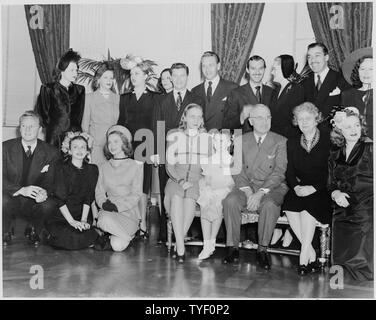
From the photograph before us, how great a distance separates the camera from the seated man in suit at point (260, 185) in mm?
3195

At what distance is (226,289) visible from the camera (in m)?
2.72

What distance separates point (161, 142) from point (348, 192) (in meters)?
1.69

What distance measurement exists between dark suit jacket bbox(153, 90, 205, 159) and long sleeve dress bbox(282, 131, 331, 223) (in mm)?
1000

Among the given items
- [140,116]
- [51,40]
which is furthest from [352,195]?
[51,40]

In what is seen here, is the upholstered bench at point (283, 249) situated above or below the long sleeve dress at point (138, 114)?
below

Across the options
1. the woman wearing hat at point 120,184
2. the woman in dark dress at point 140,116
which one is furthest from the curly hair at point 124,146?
the woman in dark dress at point 140,116

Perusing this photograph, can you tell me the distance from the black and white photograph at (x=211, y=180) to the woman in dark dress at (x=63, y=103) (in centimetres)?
1

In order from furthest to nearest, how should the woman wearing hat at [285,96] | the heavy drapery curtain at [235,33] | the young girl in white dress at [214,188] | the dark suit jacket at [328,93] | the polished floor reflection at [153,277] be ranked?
the heavy drapery curtain at [235,33] < the woman wearing hat at [285,96] < the dark suit jacket at [328,93] < the young girl in white dress at [214,188] < the polished floor reflection at [153,277]

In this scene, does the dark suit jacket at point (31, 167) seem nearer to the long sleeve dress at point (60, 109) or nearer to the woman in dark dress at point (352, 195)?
the long sleeve dress at point (60, 109)

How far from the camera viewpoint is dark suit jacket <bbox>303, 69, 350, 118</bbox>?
3.55m

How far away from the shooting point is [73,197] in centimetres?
364

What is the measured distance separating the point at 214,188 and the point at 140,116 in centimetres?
111

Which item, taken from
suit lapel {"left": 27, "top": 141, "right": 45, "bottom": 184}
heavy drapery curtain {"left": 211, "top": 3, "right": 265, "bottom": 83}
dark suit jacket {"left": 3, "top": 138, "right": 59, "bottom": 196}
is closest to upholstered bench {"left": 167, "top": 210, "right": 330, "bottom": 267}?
dark suit jacket {"left": 3, "top": 138, "right": 59, "bottom": 196}

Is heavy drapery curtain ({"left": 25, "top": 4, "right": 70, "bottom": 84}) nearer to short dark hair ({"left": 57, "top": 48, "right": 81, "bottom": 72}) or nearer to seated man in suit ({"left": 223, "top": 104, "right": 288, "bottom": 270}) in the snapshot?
short dark hair ({"left": 57, "top": 48, "right": 81, "bottom": 72})
